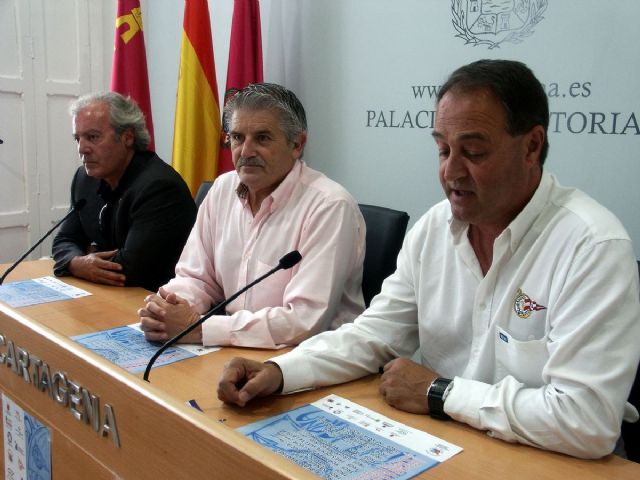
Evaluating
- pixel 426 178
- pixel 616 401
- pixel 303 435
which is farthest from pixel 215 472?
pixel 426 178

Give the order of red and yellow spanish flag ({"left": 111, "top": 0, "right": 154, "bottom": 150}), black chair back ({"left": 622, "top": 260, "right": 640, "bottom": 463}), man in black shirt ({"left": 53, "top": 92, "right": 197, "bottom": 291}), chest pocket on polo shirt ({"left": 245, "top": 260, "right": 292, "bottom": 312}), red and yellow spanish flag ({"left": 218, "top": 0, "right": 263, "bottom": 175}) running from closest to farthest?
black chair back ({"left": 622, "top": 260, "right": 640, "bottom": 463}), chest pocket on polo shirt ({"left": 245, "top": 260, "right": 292, "bottom": 312}), man in black shirt ({"left": 53, "top": 92, "right": 197, "bottom": 291}), red and yellow spanish flag ({"left": 218, "top": 0, "right": 263, "bottom": 175}), red and yellow spanish flag ({"left": 111, "top": 0, "right": 154, "bottom": 150})

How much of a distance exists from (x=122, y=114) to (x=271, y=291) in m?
1.15

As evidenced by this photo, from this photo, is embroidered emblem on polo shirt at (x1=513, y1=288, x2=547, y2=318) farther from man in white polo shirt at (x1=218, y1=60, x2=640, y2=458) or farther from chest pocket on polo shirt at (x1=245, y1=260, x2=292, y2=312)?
chest pocket on polo shirt at (x1=245, y1=260, x2=292, y2=312)

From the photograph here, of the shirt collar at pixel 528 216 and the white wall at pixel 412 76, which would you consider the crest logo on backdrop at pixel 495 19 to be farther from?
the shirt collar at pixel 528 216

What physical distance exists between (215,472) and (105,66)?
399cm

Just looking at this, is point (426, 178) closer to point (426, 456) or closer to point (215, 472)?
point (426, 456)

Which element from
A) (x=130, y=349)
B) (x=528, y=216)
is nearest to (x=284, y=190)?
(x=130, y=349)

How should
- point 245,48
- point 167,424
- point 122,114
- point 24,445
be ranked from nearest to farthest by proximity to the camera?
1. point 167,424
2. point 24,445
3. point 122,114
4. point 245,48

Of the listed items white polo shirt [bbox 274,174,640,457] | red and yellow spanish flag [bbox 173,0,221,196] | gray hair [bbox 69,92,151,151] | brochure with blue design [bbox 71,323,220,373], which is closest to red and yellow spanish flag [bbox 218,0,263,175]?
red and yellow spanish flag [bbox 173,0,221,196]

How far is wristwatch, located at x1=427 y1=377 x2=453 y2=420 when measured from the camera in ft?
3.61

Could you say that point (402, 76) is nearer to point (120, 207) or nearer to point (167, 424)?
point (120, 207)

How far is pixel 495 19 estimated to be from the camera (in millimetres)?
2230

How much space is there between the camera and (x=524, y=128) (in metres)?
1.11

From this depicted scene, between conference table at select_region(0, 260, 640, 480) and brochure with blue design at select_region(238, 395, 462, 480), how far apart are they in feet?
0.10
